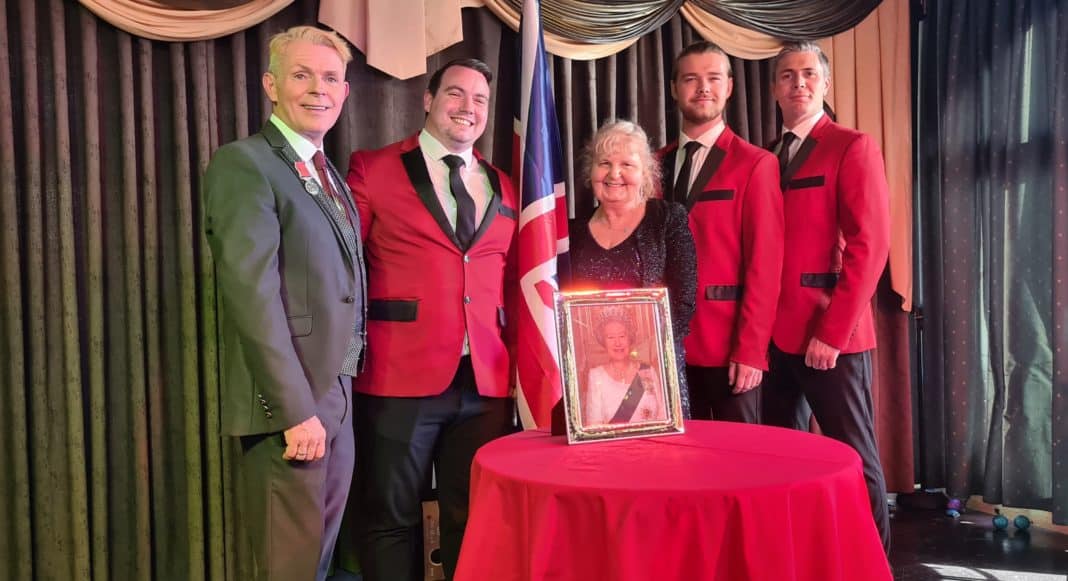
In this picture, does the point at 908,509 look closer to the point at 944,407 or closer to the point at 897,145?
the point at 944,407

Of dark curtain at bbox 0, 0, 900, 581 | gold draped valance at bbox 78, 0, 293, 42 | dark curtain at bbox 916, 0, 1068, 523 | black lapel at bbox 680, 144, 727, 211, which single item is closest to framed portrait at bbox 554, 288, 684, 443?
black lapel at bbox 680, 144, 727, 211

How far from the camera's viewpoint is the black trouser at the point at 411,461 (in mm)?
2273

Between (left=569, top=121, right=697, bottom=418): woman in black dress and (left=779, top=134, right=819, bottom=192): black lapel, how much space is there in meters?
0.54

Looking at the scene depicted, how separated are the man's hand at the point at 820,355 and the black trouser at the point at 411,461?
3.26 ft

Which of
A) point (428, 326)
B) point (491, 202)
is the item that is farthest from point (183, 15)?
point (428, 326)

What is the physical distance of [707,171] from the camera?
2.62 m

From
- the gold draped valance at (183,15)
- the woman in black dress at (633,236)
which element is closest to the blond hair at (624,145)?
the woman in black dress at (633,236)

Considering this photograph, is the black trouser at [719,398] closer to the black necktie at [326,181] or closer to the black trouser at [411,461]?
the black trouser at [411,461]

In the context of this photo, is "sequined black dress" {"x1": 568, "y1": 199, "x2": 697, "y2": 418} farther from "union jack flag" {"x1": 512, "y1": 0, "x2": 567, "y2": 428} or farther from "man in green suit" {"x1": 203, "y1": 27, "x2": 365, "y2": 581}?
"man in green suit" {"x1": 203, "y1": 27, "x2": 365, "y2": 581}

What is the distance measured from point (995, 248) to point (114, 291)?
11.3 ft

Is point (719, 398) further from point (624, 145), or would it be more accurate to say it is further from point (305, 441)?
point (305, 441)

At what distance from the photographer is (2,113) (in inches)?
94.6

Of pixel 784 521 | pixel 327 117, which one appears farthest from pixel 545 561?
pixel 327 117

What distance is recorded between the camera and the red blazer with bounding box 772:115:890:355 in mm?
2574
